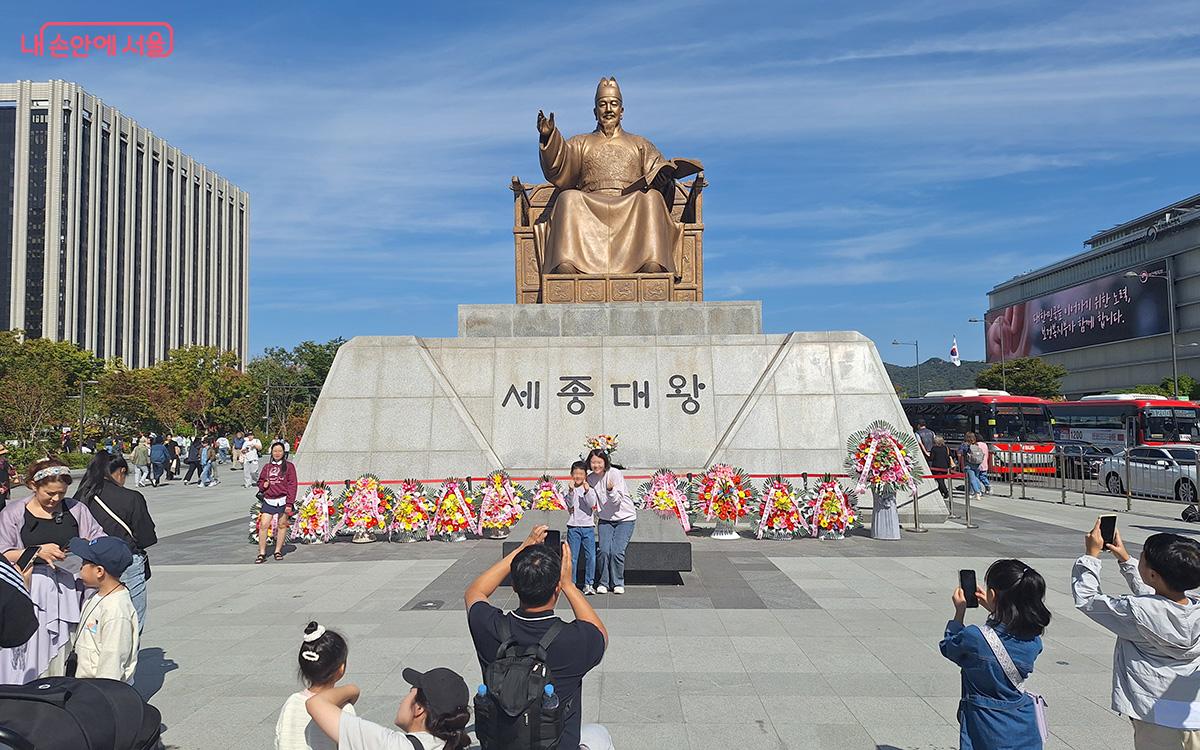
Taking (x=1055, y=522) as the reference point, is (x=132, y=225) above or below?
above

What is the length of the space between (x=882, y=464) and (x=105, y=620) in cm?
939

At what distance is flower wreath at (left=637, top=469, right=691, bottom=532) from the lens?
421 inches

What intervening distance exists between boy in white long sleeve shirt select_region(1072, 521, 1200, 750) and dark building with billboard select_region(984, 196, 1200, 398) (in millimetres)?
53361

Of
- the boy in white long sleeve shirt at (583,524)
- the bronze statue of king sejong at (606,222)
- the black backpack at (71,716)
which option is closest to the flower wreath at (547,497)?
the boy in white long sleeve shirt at (583,524)

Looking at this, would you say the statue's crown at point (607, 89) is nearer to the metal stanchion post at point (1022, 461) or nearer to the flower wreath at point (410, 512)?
the flower wreath at point (410, 512)

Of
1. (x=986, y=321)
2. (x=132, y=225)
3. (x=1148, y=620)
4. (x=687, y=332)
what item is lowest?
(x=1148, y=620)

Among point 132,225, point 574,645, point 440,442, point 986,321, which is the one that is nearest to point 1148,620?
point 574,645

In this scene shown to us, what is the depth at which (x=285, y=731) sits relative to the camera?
9.16 feet

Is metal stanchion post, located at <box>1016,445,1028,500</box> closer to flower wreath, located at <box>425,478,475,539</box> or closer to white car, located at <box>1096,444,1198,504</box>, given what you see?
white car, located at <box>1096,444,1198,504</box>

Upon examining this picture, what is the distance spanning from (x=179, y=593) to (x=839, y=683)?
6.39 m

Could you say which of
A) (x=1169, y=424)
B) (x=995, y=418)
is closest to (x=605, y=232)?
(x=995, y=418)

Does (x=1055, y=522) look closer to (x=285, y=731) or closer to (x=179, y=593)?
(x=179, y=593)

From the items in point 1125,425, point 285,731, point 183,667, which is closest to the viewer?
point 285,731

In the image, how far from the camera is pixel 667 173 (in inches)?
610
